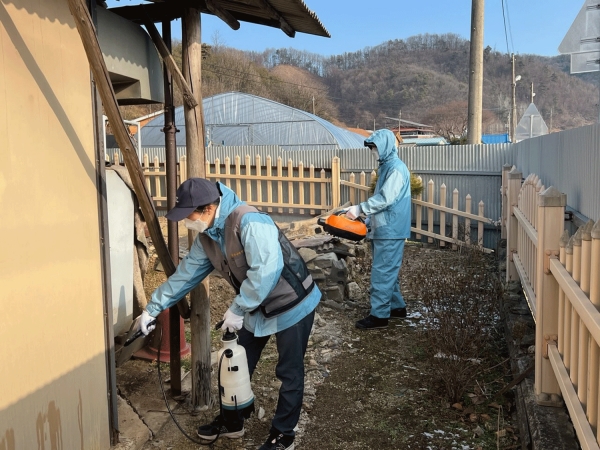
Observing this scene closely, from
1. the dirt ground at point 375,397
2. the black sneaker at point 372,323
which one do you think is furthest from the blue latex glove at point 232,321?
the black sneaker at point 372,323

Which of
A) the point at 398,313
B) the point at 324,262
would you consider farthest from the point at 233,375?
the point at 324,262

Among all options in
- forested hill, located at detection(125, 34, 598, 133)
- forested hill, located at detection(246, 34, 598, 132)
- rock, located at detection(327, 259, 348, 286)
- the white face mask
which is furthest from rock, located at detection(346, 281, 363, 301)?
forested hill, located at detection(246, 34, 598, 132)

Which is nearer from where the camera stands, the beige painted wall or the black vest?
the beige painted wall

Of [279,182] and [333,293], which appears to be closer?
[333,293]

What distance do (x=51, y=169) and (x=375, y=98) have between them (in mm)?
81919

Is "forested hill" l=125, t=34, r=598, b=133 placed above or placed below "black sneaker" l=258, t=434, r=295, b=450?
above

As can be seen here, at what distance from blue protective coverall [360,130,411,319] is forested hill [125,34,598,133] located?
60.5m

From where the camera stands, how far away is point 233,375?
3.12 meters

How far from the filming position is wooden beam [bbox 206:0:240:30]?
3771 millimetres

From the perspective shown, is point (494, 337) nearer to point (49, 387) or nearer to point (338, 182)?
point (49, 387)

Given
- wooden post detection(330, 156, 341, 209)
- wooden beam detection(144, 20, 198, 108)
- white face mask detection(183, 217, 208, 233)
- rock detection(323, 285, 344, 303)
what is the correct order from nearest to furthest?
white face mask detection(183, 217, 208, 233) → wooden beam detection(144, 20, 198, 108) → rock detection(323, 285, 344, 303) → wooden post detection(330, 156, 341, 209)

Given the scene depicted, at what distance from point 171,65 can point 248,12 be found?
93 centimetres

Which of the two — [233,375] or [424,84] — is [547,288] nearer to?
[233,375]

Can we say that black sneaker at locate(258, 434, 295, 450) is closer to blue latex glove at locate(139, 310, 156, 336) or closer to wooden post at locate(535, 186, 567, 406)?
blue latex glove at locate(139, 310, 156, 336)
